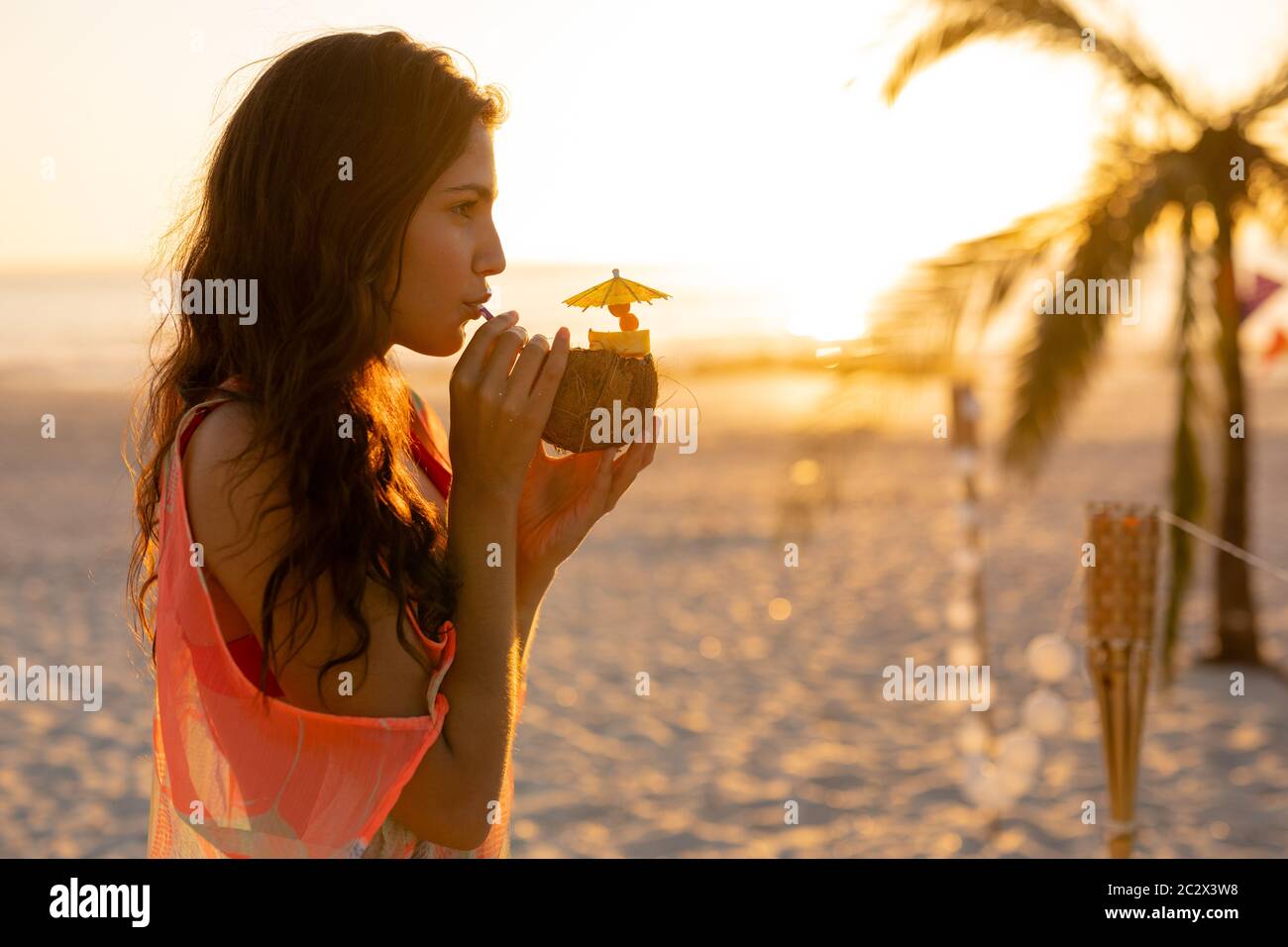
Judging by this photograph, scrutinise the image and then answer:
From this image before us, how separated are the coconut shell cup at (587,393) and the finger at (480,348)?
13 centimetres

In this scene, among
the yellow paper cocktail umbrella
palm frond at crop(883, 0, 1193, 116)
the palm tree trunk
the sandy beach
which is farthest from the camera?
the palm tree trunk

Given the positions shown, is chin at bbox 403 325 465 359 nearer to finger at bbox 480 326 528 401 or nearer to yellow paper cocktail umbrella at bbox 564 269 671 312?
finger at bbox 480 326 528 401

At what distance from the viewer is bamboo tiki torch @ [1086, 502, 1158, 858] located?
2.60 meters

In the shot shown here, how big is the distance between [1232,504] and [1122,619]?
5.55 m

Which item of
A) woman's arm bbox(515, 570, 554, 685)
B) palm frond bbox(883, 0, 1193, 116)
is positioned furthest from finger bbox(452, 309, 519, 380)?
palm frond bbox(883, 0, 1193, 116)

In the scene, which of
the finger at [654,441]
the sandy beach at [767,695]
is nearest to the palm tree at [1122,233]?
the sandy beach at [767,695]

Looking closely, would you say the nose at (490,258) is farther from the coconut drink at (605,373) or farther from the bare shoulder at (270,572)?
the bare shoulder at (270,572)

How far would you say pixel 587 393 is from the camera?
1.65 metres

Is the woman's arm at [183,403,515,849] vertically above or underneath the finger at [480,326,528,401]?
underneath

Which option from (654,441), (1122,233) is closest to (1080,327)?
(1122,233)

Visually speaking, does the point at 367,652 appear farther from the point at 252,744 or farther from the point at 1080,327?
the point at 1080,327

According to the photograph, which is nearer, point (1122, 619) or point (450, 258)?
point (450, 258)

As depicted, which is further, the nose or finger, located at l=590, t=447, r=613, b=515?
finger, located at l=590, t=447, r=613, b=515
